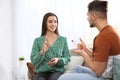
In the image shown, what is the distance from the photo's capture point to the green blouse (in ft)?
8.13

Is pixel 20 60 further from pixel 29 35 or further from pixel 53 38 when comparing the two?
pixel 53 38

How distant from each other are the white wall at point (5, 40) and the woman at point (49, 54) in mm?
744

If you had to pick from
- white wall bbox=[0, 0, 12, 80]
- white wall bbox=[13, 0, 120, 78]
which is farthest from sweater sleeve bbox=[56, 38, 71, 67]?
white wall bbox=[0, 0, 12, 80]

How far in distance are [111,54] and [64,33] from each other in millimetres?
1582

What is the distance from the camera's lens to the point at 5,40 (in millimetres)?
3193

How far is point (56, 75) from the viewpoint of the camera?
2412mm

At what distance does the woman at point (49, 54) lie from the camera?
247 cm

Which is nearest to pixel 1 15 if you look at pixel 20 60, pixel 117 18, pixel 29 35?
pixel 29 35

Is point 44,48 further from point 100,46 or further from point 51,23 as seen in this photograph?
point 100,46

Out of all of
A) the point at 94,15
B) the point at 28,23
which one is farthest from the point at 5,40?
the point at 94,15

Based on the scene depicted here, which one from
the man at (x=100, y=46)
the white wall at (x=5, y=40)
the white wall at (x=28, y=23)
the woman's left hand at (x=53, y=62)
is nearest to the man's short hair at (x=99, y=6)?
the man at (x=100, y=46)

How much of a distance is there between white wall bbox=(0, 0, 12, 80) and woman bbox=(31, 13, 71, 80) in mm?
744

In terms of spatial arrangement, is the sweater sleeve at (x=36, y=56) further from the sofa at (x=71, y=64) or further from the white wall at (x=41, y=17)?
the white wall at (x=41, y=17)

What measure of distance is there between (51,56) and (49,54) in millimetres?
31
